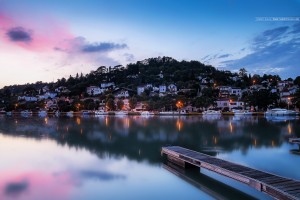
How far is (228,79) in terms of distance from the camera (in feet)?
362

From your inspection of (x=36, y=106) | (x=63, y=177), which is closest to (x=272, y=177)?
(x=63, y=177)

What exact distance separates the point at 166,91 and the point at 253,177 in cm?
9331

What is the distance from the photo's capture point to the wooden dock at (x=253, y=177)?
26.7ft

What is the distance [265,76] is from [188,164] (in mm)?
103414

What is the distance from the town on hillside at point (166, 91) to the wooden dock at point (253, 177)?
53.8m

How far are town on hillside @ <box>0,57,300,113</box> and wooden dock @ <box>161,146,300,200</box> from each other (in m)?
53.8

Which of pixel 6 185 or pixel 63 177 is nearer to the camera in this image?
pixel 6 185

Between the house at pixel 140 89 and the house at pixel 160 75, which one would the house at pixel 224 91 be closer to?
the house at pixel 140 89

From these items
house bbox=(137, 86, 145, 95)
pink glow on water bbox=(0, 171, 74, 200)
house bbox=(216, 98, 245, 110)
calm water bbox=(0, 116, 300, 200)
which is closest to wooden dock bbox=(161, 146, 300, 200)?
Result: calm water bbox=(0, 116, 300, 200)

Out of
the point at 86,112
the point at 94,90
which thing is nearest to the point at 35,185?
the point at 86,112

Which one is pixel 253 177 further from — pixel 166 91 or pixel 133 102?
pixel 166 91

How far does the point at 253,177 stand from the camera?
376 inches

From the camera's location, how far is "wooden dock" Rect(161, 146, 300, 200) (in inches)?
320

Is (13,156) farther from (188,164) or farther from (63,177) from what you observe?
(188,164)
